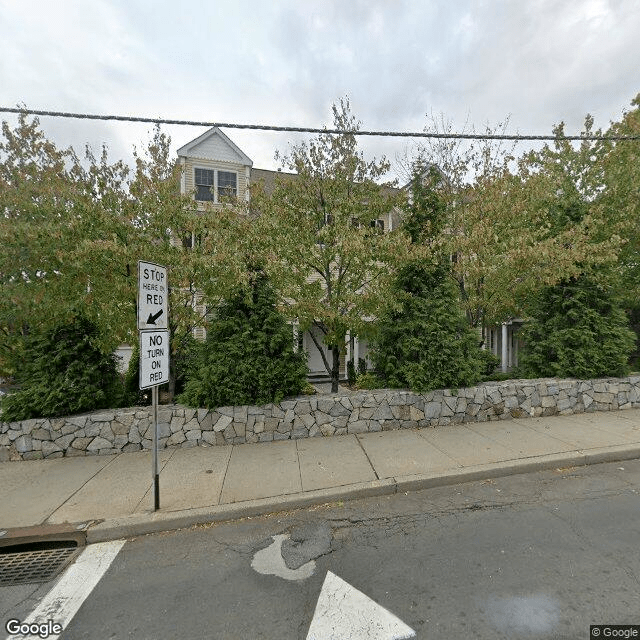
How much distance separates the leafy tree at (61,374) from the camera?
5.35 m

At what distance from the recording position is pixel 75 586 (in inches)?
108

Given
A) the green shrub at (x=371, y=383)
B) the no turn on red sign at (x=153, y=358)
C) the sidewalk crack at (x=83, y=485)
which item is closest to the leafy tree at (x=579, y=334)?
the green shrub at (x=371, y=383)

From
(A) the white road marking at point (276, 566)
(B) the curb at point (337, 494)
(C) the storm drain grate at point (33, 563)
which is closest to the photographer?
(A) the white road marking at point (276, 566)

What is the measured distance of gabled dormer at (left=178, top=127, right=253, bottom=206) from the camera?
1354 cm

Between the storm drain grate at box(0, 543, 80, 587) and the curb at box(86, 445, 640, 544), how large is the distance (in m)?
0.25

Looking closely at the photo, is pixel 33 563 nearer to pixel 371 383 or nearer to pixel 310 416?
pixel 310 416

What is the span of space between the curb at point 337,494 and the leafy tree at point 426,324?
2125 mm

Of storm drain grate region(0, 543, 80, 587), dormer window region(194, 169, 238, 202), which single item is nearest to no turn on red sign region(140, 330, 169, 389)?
storm drain grate region(0, 543, 80, 587)

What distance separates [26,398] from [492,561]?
666cm

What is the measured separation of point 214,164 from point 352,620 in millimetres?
15034

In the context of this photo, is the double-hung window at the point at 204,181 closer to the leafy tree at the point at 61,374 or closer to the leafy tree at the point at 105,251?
the leafy tree at the point at 105,251

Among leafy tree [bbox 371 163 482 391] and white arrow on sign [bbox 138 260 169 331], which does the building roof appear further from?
white arrow on sign [bbox 138 260 169 331]

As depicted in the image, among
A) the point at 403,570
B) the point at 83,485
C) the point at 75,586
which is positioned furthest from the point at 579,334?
the point at 83,485

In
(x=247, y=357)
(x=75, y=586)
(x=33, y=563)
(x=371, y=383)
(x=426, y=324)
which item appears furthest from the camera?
(x=371, y=383)
